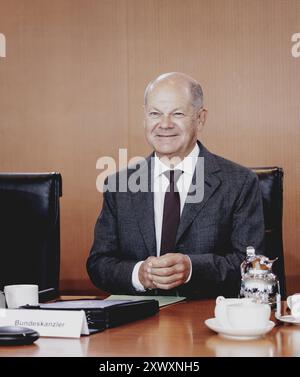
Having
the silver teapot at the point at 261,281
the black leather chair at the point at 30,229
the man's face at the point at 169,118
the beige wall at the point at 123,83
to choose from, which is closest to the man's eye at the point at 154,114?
the man's face at the point at 169,118

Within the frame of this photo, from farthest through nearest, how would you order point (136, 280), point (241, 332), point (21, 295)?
1. point (136, 280)
2. point (21, 295)
3. point (241, 332)

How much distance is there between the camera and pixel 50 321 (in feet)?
4.64

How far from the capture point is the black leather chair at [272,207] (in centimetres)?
249

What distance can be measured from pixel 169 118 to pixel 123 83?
1.14m

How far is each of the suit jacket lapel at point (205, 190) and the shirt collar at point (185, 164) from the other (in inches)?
1.0

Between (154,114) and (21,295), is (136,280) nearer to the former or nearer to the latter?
(21,295)

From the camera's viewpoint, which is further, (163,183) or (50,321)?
(163,183)

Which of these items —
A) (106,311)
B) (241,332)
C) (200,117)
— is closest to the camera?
(241,332)

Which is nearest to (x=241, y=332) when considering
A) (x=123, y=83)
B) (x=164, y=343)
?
(x=164, y=343)

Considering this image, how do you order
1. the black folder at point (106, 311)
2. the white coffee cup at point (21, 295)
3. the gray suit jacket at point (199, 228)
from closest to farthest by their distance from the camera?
1. the black folder at point (106, 311)
2. the white coffee cup at point (21, 295)
3. the gray suit jacket at point (199, 228)

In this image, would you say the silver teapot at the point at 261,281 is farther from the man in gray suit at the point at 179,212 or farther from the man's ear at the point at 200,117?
the man's ear at the point at 200,117

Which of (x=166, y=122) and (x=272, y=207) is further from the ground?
(x=166, y=122)

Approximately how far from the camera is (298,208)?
136 inches

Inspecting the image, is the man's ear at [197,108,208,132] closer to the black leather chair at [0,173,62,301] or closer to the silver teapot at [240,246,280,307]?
the black leather chair at [0,173,62,301]
